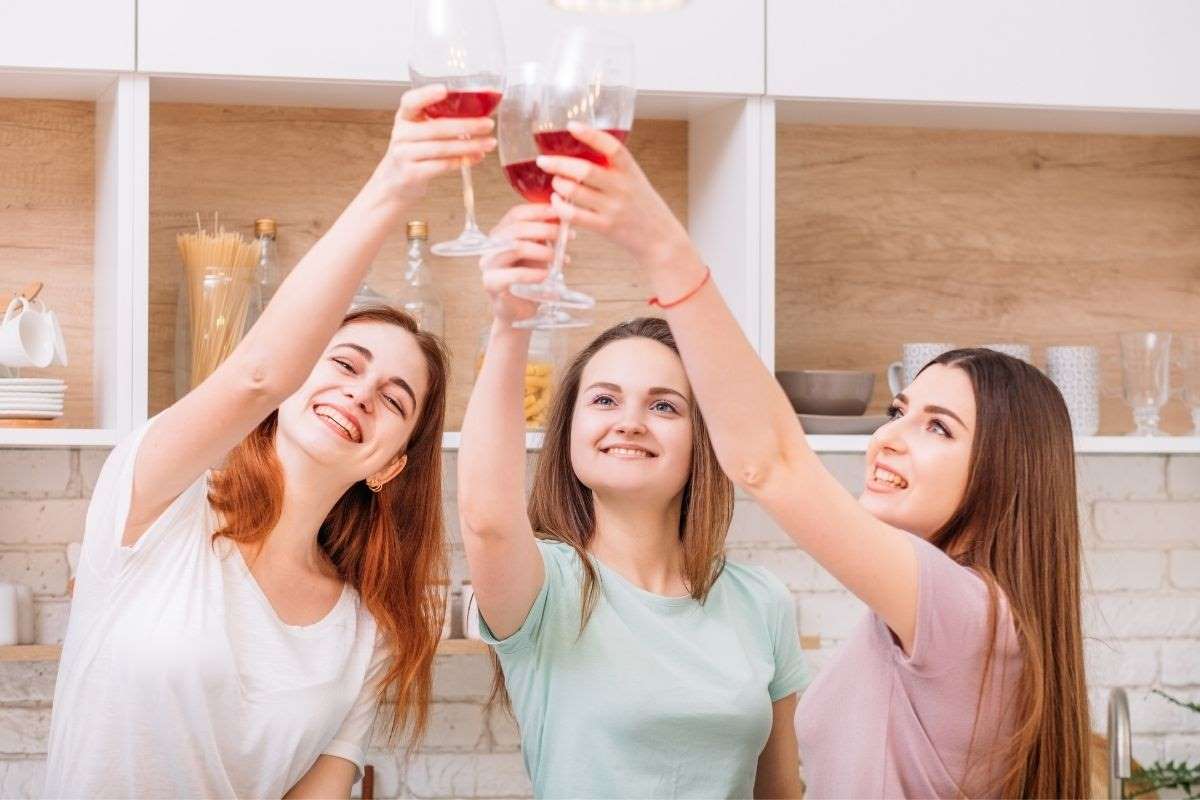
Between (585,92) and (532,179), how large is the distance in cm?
8

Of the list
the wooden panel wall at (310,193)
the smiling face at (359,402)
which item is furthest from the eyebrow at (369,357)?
the wooden panel wall at (310,193)

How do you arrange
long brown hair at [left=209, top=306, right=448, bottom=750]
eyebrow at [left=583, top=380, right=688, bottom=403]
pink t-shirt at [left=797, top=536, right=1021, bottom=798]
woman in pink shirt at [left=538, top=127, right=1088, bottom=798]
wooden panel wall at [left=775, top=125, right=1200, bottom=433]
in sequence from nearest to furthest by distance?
woman in pink shirt at [left=538, top=127, right=1088, bottom=798], pink t-shirt at [left=797, top=536, right=1021, bottom=798], eyebrow at [left=583, top=380, right=688, bottom=403], long brown hair at [left=209, top=306, right=448, bottom=750], wooden panel wall at [left=775, top=125, right=1200, bottom=433]

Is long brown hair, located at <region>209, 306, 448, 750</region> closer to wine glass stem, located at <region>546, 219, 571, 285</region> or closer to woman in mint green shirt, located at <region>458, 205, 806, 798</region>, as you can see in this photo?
woman in mint green shirt, located at <region>458, 205, 806, 798</region>

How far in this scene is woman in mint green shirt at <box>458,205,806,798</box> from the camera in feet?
5.66

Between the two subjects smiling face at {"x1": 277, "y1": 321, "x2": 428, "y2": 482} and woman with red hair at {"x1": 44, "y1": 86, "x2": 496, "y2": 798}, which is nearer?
woman with red hair at {"x1": 44, "y1": 86, "x2": 496, "y2": 798}

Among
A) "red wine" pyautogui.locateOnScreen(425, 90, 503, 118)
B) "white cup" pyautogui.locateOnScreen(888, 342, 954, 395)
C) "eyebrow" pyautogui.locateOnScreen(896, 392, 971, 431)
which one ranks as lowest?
"eyebrow" pyautogui.locateOnScreen(896, 392, 971, 431)

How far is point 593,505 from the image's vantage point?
193 centimetres

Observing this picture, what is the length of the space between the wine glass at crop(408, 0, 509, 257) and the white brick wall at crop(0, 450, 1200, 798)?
59.1 inches

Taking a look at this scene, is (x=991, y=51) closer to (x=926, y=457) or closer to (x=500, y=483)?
(x=926, y=457)

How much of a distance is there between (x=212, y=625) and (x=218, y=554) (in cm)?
11

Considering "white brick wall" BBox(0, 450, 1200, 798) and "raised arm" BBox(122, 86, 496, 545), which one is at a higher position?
"raised arm" BBox(122, 86, 496, 545)

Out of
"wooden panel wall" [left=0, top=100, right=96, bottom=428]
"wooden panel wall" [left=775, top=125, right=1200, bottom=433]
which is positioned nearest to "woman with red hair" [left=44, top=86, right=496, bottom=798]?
"wooden panel wall" [left=0, top=100, right=96, bottom=428]

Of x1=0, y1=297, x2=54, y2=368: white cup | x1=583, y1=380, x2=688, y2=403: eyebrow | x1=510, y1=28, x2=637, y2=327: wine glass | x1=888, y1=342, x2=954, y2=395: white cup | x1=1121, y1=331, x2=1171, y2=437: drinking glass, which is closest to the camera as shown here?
x1=510, y1=28, x2=637, y2=327: wine glass

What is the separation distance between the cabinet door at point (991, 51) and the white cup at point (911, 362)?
15.6 inches
